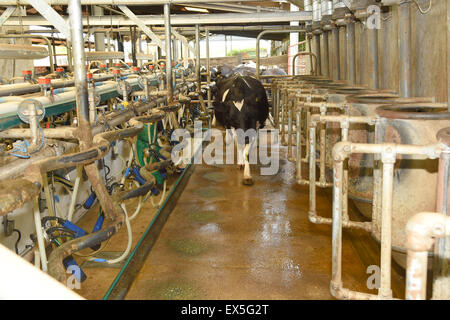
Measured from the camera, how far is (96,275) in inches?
133

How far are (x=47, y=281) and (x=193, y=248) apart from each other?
2.99m

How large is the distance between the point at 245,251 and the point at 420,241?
271cm

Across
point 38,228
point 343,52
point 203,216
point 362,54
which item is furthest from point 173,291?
point 343,52

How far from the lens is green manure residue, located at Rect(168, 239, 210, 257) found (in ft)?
12.3

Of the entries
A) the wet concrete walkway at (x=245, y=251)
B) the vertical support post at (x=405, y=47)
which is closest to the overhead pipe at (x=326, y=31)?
the vertical support post at (x=405, y=47)

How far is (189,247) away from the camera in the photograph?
387 cm

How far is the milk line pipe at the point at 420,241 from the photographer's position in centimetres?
112

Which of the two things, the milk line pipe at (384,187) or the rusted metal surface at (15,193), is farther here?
the milk line pipe at (384,187)

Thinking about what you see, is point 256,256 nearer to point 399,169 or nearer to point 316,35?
point 399,169

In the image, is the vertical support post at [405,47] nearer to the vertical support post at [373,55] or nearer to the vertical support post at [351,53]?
the vertical support post at [373,55]

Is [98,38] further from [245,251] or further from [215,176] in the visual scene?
[245,251]

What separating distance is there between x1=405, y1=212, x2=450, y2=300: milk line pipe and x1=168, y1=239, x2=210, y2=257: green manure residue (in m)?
2.66
